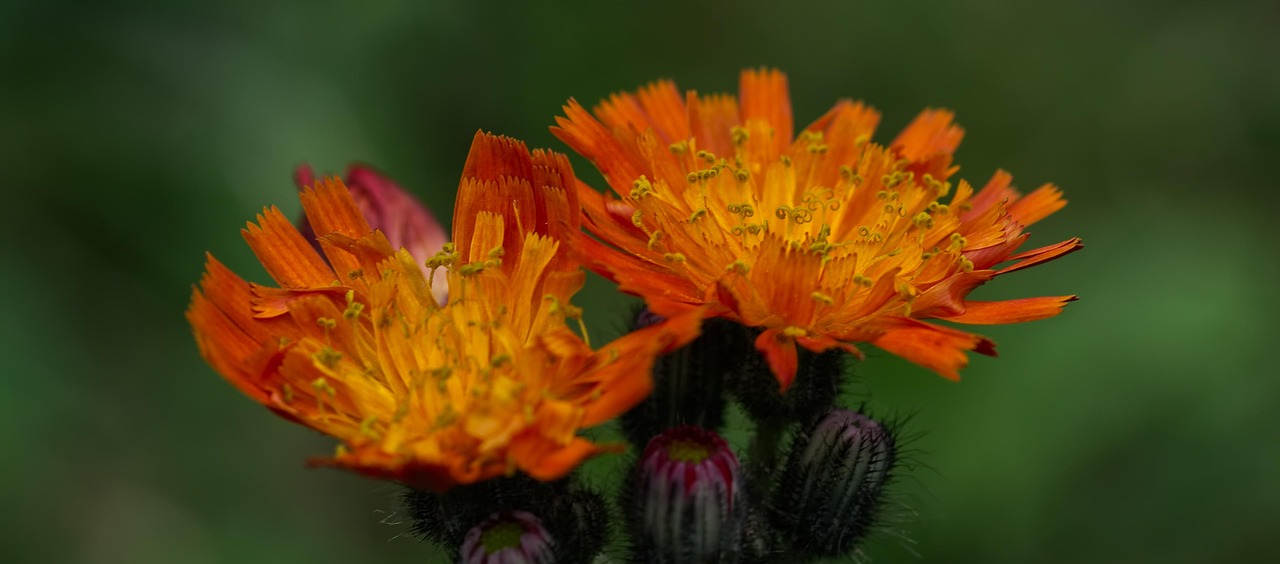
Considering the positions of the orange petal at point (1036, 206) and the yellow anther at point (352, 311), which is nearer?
the yellow anther at point (352, 311)

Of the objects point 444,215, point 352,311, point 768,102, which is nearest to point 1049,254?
point 768,102

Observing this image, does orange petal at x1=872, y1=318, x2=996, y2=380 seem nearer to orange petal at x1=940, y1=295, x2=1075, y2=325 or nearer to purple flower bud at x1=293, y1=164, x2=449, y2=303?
orange petal at x1=940, y1=295, x2=1075, y2=325

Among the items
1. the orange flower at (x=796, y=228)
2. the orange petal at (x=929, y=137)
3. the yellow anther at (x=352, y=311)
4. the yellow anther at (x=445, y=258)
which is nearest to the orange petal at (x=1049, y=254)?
the orange flower at (x=796, y=228)

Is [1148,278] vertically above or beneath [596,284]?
above

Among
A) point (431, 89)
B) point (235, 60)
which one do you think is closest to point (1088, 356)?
point (431, 89)

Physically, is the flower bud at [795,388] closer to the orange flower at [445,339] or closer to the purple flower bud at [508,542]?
the orange flower at [445,339]

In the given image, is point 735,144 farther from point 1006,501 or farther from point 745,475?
point 1006,501
